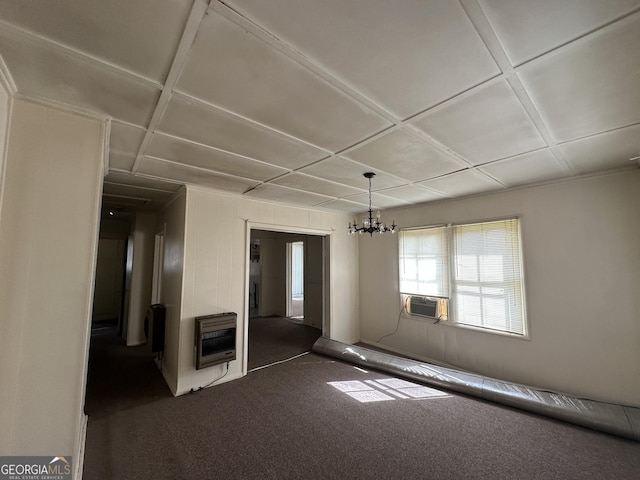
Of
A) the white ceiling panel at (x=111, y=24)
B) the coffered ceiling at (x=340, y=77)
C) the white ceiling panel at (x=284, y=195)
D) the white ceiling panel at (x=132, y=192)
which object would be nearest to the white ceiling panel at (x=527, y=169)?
the coffered ceiling at (x=340, y=77)

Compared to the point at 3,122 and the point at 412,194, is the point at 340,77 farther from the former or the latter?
the point at 412,194

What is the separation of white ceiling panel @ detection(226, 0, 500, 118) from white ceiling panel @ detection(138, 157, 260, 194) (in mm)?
2014

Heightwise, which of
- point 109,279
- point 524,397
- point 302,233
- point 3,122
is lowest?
point 524,397

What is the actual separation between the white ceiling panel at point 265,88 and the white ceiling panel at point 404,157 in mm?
228

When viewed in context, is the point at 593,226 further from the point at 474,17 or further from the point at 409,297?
the point at 474,17

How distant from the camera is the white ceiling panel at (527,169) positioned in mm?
2534

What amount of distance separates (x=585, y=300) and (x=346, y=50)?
372cm

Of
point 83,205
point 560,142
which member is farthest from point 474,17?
point 83,205

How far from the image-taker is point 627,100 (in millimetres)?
1639

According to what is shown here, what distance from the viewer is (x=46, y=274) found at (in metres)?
1.63

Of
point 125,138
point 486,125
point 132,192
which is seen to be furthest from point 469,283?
point 132,192

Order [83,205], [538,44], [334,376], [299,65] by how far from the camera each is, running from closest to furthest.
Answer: [538,44]
[299,65]
[83,205]
[334,376]

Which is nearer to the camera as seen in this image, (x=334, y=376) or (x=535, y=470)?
(x=535, y=470)

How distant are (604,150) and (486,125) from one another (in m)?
1.41
